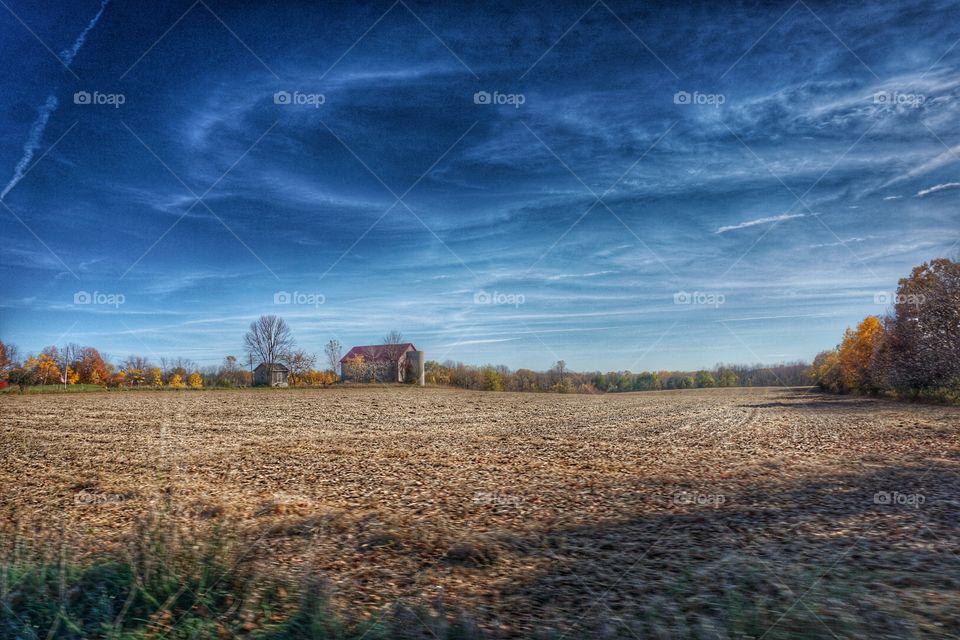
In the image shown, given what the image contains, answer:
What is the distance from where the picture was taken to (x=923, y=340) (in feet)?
120

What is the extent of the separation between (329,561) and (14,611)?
3185 millimetres

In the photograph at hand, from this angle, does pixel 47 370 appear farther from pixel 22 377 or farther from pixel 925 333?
pixel 925 333

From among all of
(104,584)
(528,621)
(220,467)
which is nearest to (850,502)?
(528,621)

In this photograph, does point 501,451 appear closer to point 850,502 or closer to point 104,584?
point 850,502

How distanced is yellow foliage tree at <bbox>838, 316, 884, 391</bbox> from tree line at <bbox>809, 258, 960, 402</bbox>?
6.44 ft

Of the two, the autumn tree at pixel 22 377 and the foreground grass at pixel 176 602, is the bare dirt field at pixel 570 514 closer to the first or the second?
the foreground grass at pixel 176 602

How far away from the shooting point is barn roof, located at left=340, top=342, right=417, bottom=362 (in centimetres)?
7438

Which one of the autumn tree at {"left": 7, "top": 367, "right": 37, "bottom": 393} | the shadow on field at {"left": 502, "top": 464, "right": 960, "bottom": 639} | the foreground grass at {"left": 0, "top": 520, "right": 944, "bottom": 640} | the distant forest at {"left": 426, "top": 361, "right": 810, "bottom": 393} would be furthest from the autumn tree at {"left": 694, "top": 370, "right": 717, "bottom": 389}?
the foreground grass at {"left": 0, "top": 520, "right": 944, "bottom": 640}

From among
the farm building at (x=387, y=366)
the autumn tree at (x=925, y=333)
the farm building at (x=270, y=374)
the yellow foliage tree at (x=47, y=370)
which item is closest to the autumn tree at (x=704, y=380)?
the farm building at (x=387, y=366)

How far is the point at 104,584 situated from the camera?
541 centimetres

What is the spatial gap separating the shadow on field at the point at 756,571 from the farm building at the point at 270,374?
63502 millimetres

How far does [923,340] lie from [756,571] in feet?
136

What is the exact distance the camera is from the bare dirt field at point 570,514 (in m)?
5.37

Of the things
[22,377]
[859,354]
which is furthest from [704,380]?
[22,377]
